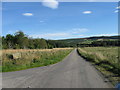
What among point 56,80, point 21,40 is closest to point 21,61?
point 56,80

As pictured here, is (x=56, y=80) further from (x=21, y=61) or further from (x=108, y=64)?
(x=21, y=61)

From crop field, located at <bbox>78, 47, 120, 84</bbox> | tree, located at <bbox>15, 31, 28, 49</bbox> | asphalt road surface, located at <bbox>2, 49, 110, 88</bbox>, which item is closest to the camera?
asphalt road surface, located at <bbox>2, 49, 110, 88</bbox>

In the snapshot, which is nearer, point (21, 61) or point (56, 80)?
point (56, 80)

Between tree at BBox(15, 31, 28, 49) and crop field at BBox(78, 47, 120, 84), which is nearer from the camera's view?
crop field at BBox(78, 47, 120, 84)

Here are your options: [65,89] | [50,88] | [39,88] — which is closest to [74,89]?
[65,89]

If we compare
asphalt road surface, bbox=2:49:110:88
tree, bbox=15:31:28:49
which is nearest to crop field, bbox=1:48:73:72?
asphalt road surface, bbox=2:49:110:88

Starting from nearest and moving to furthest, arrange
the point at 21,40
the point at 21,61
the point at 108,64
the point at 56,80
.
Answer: the point at 56,80, the point at 108,64, the point at 21,61, the point at 21,40

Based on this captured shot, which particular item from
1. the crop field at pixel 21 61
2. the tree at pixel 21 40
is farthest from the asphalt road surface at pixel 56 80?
the tree at pixel 21 40

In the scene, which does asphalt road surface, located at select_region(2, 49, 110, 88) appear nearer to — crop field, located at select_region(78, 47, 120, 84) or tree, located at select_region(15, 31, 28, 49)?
crop field, located at select_region(78, 47, 120, 84)

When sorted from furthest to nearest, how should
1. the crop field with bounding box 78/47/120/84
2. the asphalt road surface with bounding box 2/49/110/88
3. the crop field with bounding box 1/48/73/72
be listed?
the crop field with bounding box 1/48/73/72, the crop field with bounding box 78/47/120/84, the asphalt road surface with bounding box 2/49/110/88

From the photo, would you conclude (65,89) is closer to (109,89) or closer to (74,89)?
(74,89)

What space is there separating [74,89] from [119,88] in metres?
1.99

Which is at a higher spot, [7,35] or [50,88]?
[7,35]

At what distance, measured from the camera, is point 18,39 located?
67812 mm
